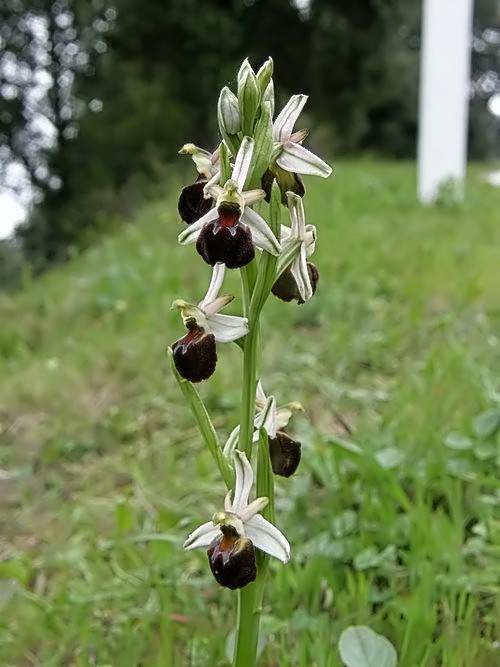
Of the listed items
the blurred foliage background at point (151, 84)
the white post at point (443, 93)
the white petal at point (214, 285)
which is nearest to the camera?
the white petal at point (214, 285)

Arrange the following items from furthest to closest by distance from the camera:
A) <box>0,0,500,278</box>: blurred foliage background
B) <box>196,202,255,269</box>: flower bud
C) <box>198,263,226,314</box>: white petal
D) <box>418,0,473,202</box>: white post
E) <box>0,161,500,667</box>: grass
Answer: <box>0,0,500,278</box>: blurred foliage background → <box>418,0,473,202</box>: white post → <box>0,161,500,667</box>: grass → <box>198,263,226,314</box>: white petal → <box>196,202,255,269</box>: flower bud

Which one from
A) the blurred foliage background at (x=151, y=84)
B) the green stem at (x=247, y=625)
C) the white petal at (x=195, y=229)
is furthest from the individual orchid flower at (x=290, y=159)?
the blurred foliage background at (x=151, y=84)

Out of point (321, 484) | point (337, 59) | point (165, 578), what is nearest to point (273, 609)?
point (165, 578)

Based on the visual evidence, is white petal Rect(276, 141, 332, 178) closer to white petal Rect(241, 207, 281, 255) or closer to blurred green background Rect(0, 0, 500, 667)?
white petal Rect(241, 207, 281, 255)

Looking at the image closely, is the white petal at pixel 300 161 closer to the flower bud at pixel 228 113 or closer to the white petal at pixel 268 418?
the flower bud at pixel 228 113

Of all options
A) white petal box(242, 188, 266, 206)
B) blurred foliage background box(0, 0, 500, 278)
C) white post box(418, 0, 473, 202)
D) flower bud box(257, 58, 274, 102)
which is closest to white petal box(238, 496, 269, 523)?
white petal box(242, 188, 266, 206)

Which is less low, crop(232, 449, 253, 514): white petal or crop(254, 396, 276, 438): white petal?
crop(254, 396, 276, 438): white petal

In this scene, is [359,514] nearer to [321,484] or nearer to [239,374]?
[321,484]
